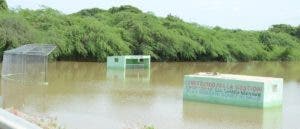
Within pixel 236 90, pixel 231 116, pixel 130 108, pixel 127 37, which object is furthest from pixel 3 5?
pixel 231 116

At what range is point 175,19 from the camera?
56.7 metres

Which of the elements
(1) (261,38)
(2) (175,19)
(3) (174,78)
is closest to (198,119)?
(3) (174,78)

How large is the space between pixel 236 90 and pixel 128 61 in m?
21.1

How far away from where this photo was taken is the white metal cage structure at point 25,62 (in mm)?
24984

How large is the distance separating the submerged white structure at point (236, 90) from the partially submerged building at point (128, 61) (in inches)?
672

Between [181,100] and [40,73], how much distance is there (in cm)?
989

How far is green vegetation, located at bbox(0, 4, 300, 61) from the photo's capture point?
38500mm

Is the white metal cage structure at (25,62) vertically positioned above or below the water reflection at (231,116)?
above

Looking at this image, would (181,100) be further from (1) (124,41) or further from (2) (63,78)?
(1) (124,41)

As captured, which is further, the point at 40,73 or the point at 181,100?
the point at 40,73

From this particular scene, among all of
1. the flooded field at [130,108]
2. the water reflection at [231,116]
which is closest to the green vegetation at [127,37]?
the flooded field at [130,108]

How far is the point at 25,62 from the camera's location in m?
25.4

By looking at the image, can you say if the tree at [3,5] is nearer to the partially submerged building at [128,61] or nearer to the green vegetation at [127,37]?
the green vegetation at [127,37]

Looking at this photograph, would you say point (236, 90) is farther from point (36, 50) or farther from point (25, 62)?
point (25, 62)
